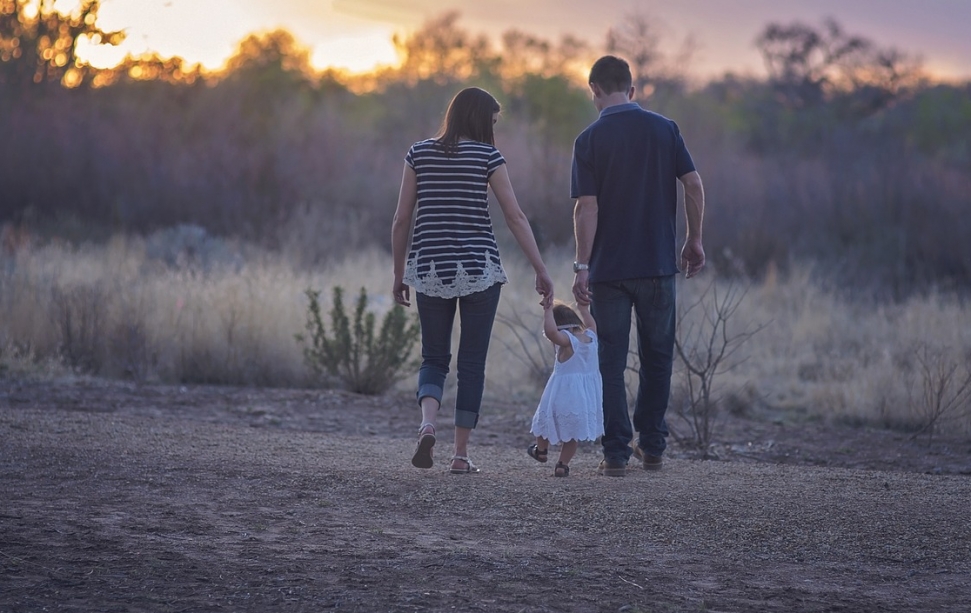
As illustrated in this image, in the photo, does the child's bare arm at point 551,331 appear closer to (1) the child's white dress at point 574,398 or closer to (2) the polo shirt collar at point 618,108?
(1) the child's white dress at point 574,398

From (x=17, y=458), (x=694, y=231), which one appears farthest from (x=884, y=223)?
(x=17, y=458)

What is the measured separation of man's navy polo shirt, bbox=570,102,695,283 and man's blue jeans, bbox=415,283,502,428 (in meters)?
0.61

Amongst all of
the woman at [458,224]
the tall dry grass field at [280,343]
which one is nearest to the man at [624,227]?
the woman at [458,224]

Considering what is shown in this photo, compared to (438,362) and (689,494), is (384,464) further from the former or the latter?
(689,494)

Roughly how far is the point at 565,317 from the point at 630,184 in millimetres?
713

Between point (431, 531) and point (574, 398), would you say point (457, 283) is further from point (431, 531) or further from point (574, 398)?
point (431, 531)

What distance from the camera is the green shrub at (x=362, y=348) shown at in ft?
30.7

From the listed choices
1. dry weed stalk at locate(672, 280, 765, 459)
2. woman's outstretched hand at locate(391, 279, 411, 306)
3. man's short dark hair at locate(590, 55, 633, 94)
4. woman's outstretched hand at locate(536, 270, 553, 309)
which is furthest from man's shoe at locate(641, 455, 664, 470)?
man's short dark hair at locate(590, 55, 633, 94)

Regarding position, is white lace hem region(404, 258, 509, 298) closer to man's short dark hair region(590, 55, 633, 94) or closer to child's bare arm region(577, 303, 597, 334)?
child's bare arm region(577, 303, 597, 334)

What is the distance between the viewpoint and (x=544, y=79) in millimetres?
30156

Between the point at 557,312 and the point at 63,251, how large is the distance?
10.4m

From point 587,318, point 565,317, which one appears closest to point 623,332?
point 587,318

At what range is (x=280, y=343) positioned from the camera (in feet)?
33.5

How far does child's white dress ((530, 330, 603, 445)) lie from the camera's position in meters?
5.40
